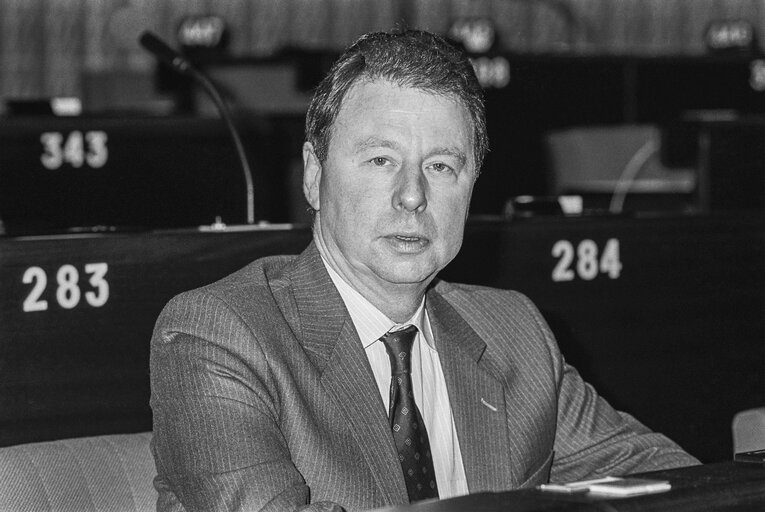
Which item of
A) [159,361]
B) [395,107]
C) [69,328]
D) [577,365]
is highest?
[395,107]

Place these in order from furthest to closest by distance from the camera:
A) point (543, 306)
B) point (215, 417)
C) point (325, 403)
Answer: point (543, 306)
point (325, 403)
point (215, 417)

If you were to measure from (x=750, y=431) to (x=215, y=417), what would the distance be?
3.43ft

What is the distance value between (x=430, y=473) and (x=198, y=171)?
2610mm

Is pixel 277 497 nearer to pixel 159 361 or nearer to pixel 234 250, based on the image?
pixel 159 361

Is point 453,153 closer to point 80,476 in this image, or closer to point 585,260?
point 80,476

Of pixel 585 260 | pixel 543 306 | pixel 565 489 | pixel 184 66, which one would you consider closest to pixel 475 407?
pixel 565 489

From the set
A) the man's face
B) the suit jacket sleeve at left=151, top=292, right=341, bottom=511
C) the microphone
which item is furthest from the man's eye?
the microphone

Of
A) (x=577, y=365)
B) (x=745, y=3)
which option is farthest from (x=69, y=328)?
(x=745, y=3)

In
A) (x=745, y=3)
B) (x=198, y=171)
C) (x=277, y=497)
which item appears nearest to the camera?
(x=277, y=497)

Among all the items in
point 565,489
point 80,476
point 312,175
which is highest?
point 312,175

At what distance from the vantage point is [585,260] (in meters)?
3.03

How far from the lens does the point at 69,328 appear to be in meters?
2.24

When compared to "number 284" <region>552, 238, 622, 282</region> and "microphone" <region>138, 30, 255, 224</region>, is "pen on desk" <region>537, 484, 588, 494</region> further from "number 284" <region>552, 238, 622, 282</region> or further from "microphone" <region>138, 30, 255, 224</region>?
"microphone" <region>138, 30, 255, 224</region>

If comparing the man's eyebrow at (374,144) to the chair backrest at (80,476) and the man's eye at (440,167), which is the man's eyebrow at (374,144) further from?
the chair backrest at (80,476)
